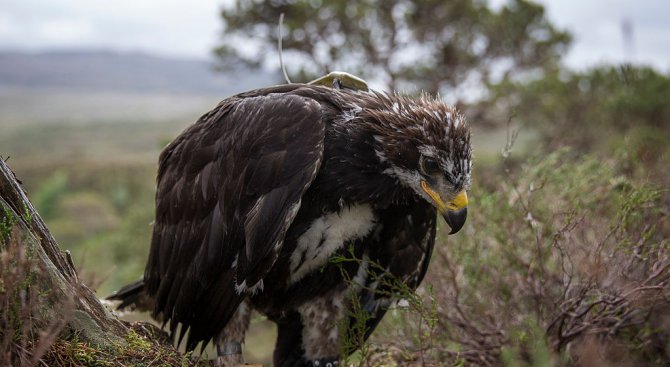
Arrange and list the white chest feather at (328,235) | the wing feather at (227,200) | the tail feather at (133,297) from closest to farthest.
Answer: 1. the wing feather at (227,200)
2. the white chest feather at (328,235)
3. the tail feather at (133,297)

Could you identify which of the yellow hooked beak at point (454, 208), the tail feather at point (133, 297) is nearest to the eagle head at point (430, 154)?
the yellow hooked beak at point (454, 208)

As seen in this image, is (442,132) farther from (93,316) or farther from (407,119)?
(93,316)

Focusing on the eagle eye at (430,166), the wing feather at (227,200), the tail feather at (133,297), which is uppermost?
the eagle eye at (430,166)

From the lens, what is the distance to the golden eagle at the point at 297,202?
3.40 metres

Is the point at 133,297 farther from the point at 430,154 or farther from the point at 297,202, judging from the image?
the point at 430,154

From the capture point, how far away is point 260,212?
335 centimetres

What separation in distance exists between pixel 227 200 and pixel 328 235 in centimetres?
61

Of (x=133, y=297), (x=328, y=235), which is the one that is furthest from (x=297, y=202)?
(x=133, y=297)

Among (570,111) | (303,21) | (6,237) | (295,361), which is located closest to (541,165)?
(295,361)

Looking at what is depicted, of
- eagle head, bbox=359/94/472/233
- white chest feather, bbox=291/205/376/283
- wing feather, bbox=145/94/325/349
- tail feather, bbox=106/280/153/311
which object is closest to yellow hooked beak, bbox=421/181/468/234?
eagle head, bbox=359/94/472/233

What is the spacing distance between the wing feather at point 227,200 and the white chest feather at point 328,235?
293 mm

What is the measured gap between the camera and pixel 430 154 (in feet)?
11.2

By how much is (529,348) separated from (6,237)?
110 inches

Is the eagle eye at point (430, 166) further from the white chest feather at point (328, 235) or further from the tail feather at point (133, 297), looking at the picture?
the tail feather at point (133, 297)
